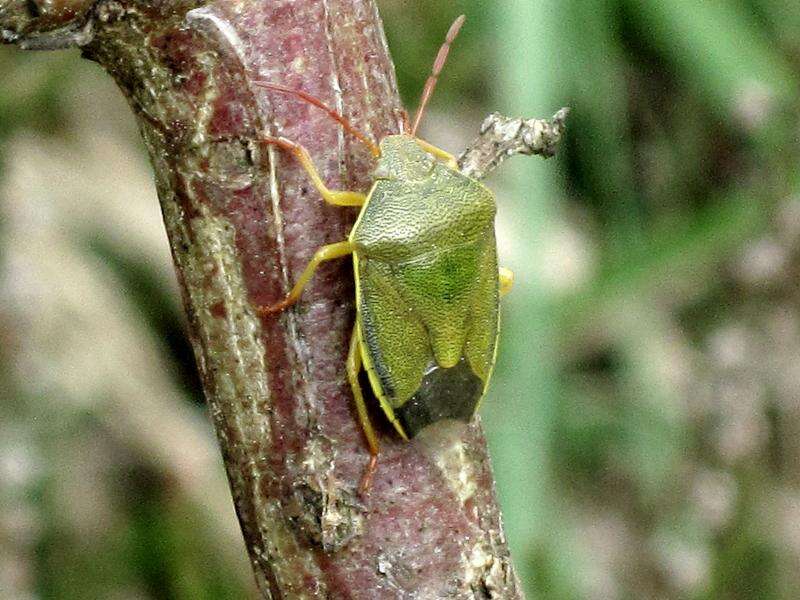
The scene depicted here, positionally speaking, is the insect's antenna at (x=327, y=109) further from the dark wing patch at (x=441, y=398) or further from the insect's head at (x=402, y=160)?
the dark wing patch at (x=441, y=398)

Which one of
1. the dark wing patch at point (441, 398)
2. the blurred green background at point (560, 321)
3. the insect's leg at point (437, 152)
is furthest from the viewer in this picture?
the blurred green background at point (560, 321)

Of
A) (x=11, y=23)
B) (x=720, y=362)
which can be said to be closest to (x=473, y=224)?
(x=11, y=23)

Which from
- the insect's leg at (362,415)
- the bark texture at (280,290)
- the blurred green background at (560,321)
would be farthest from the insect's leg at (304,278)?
the blurred green background at (560,321)

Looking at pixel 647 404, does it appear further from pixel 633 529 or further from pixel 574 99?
pixel 574 99

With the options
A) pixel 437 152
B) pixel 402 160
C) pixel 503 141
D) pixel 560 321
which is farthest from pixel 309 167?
pixel 560 321

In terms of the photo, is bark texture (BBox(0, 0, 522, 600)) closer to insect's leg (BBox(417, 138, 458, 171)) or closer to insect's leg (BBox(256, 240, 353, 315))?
insect's leg (BBox(256, 240, 353, 315))
